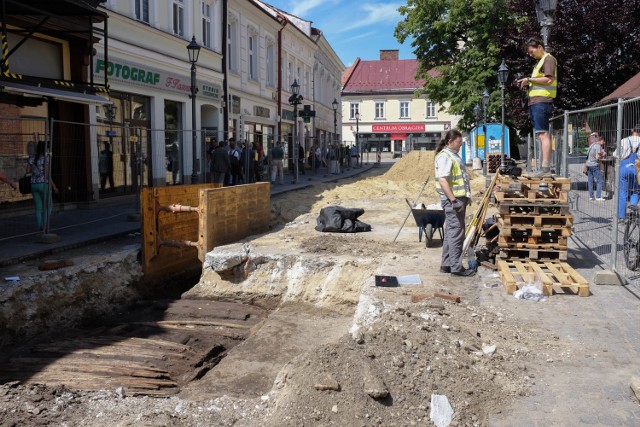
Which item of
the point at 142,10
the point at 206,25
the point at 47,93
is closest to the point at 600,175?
the point at 47,93

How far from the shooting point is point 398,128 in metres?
62.6

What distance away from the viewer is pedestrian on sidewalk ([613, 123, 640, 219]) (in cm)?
694

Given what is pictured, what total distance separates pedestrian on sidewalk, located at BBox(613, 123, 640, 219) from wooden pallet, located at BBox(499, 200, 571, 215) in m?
0.74

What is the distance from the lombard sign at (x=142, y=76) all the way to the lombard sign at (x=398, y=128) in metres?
43.7

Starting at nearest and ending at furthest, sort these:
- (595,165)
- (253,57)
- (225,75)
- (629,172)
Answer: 1. (629,172)
2. (595,165)
3. (225,75)
4. (253,57)

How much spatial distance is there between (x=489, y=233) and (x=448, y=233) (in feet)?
3.33

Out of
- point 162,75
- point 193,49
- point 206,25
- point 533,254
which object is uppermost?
point 206,25

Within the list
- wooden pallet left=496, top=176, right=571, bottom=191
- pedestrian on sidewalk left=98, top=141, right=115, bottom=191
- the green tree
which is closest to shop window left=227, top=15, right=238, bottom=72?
pedestrian on sidewalk left=98, top=141, right=115, bottom=191

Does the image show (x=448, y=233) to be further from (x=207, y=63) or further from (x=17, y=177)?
(x=207, y=63)

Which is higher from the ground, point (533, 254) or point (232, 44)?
point (232, 44)

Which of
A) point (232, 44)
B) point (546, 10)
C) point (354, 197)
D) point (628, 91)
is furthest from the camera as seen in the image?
point (232, 44)

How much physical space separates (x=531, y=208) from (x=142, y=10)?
44.1 feet

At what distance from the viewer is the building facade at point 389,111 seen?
61719mm

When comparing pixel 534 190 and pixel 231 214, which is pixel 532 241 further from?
pixel 231 214
